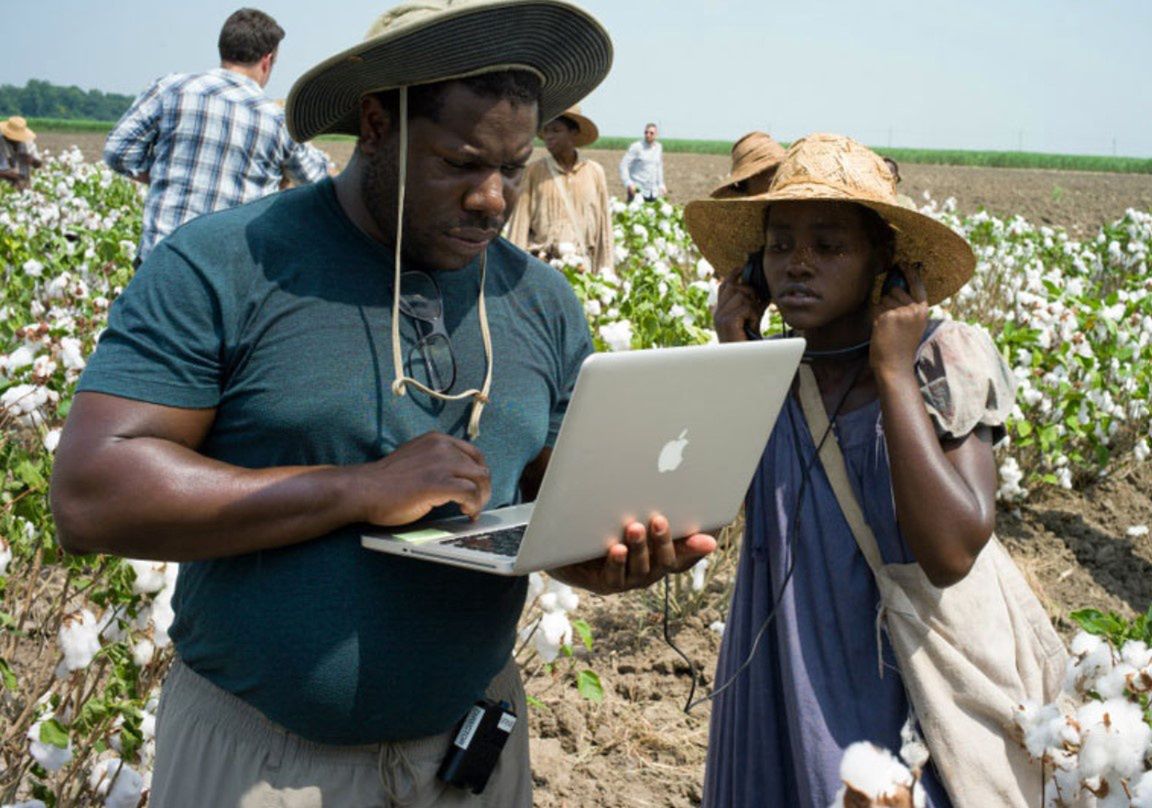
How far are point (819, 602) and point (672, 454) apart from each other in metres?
0.62

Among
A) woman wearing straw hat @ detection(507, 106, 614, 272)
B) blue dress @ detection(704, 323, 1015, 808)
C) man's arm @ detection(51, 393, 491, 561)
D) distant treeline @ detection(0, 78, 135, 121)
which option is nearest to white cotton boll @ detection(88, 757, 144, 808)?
man's arm @ detection(51, 393, 491, 561)

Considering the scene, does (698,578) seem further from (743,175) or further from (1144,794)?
(1144,794)

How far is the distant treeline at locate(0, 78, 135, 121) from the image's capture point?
121 meters

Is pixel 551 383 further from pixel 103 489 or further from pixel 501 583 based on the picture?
pixel 103 489

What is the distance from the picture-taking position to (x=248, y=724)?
1.58 metres

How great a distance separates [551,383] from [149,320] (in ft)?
1.85

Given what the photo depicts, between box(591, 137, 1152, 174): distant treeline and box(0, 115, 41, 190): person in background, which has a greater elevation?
box(0, 115, 41, 190): person in background

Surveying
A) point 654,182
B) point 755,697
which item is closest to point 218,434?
point 755,697

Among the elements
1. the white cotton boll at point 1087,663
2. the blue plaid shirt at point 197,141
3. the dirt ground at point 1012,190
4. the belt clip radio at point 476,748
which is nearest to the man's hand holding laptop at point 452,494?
the belt clip radio at point 476,748

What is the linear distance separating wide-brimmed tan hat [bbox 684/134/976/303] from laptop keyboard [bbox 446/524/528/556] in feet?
2.75

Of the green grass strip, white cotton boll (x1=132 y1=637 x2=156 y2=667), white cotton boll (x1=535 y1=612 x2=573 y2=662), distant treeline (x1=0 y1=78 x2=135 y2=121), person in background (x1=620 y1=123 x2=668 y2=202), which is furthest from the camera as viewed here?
distant treeline (x1=0 y1=78 x2=135 y2=121)

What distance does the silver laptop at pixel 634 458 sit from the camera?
142cm

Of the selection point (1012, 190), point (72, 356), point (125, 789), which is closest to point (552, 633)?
point (125, 789)

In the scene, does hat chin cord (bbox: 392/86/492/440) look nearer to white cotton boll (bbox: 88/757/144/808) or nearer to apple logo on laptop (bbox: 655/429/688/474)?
apple logo on laptop (bbox: 655/429/688/474)
